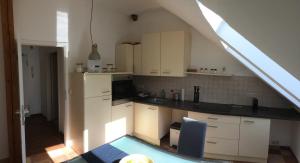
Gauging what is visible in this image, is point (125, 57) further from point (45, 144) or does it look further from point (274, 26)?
point (274, 26)

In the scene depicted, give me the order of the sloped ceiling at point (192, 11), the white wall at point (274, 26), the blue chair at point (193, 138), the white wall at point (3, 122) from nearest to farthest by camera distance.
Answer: the white wall at point (274, 26) < the sloped ceiling at point (192, 11) < the blue chair at point (193, 138) < the white wall at point (3, 122)

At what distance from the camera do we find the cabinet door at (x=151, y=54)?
146 inches

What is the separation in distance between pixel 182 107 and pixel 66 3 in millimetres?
2805

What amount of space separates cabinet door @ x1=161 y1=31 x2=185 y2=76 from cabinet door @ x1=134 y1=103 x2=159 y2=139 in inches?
32.3

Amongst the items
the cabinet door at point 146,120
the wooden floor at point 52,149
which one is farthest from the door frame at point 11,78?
the cabinet door at point 146,120

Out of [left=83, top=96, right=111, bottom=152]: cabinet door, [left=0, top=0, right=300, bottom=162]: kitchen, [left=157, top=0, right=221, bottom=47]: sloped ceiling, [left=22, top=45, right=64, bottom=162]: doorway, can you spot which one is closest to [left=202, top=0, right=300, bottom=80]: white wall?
[left=157, top=0, right=221, bottom=47]: sloped ceiling

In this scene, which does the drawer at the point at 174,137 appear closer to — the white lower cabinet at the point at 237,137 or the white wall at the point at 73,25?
the white lower cabinet at the point at 237,137

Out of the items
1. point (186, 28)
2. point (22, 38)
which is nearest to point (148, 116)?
point (186, 28)

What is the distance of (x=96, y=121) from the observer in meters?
3.12

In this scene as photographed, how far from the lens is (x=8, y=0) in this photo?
2277 millimetres

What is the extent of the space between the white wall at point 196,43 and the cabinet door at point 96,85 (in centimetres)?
163

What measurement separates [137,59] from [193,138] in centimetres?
248

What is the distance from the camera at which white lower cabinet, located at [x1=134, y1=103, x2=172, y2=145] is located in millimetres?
3500

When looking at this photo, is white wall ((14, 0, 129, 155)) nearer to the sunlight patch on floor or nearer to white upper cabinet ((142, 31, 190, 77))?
white upper cabinet ((142, 31, 190, 77))
